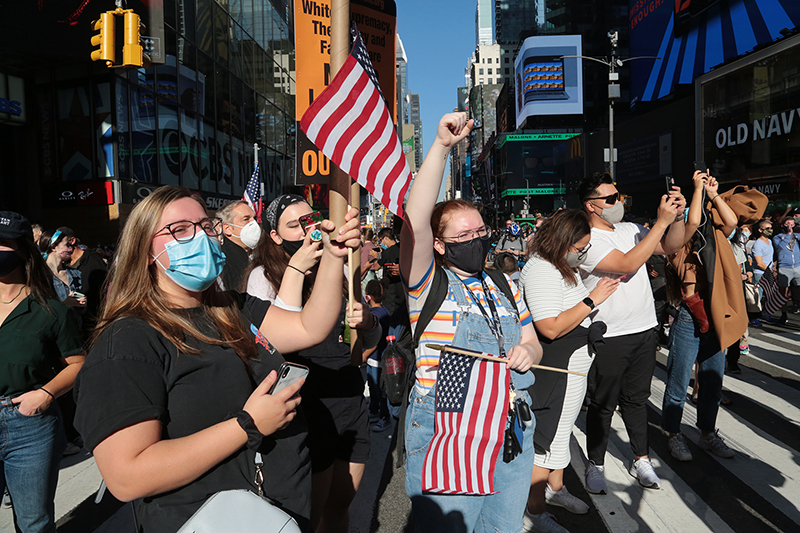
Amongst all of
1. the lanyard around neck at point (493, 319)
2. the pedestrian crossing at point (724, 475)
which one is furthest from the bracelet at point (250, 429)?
the pedestrian crossing at point (724, 475)

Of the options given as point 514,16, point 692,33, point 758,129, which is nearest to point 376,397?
point 758,129

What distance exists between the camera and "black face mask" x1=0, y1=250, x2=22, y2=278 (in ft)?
9.56

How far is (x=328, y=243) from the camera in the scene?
7.62ft

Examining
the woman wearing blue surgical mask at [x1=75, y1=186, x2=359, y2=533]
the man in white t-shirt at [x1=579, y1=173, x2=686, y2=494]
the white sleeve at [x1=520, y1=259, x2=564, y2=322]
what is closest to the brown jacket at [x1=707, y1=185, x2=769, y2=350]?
the man in white t-shirt at [x1=579, y1=173, x2=686, y2=494]

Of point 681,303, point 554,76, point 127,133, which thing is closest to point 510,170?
point 554,76

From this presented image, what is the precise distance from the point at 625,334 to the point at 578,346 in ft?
1.99

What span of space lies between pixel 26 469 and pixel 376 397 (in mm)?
3908

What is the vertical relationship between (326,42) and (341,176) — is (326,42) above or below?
above

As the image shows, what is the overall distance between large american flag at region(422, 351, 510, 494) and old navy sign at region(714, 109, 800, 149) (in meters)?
27.0

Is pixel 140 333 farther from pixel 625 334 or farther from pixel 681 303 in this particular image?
pixel 681 303

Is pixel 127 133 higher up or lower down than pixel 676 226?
higher up

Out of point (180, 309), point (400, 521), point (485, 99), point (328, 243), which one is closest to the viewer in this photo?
point (180, 309)

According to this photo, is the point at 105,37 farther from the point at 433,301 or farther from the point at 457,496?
the point at 457,496

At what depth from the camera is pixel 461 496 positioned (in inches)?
98.2
